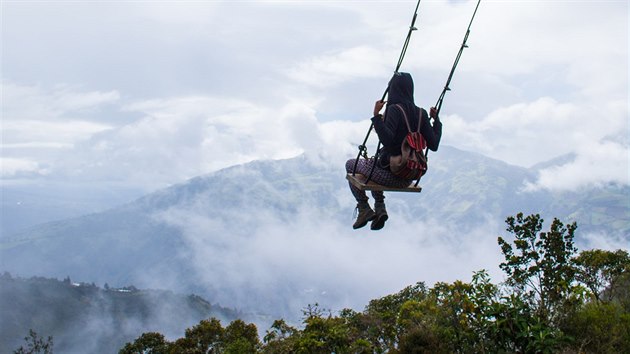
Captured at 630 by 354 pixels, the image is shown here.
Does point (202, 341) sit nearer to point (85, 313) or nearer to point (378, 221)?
point (378, 221)

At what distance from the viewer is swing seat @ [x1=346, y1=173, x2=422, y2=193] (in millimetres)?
7234

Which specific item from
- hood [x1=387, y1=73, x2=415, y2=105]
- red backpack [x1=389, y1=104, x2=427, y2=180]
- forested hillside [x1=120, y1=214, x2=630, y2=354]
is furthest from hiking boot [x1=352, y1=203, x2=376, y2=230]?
forested hillside [x1=120, y1=214, x2=630, y2=354]

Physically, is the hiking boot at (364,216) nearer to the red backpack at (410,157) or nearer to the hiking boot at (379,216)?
the hiking boot at (379,216)

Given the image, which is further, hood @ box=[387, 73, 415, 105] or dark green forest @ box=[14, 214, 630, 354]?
dark green forest @ box=[14, 214, 630, 354]

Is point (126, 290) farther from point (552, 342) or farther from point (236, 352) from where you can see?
point (552, 342)

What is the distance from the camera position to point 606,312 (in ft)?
53.8

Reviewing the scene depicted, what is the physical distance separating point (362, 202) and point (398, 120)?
1.42m

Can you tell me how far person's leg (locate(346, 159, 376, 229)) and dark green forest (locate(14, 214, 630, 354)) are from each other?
→ 862cm

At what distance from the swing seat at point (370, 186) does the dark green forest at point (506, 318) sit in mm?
8793

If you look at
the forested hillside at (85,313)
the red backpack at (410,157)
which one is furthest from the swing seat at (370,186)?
the forested hillside at (85,313)

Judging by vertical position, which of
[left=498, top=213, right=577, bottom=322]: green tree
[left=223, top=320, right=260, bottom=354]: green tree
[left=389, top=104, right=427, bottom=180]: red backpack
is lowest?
[left=223, top=320, right=260, bottom=354]: green tree

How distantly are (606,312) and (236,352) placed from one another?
1443 cm

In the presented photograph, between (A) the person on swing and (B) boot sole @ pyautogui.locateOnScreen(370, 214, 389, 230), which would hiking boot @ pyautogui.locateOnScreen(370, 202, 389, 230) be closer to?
(B) boot sole @ pyautogui.locateOnScreen(370, 214, 389, 230)

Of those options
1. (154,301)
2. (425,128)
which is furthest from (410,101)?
(154,301)
